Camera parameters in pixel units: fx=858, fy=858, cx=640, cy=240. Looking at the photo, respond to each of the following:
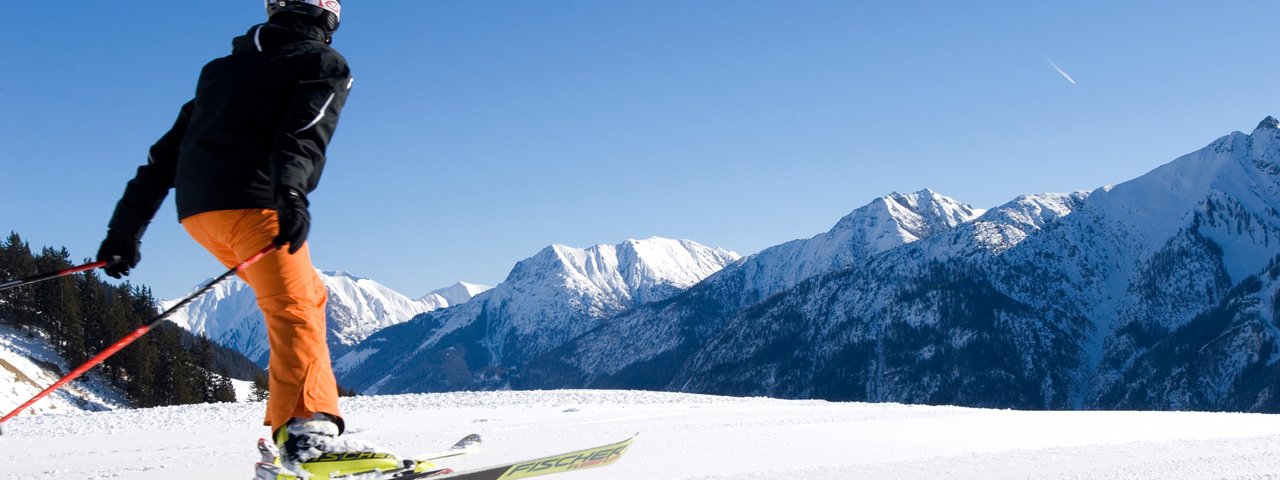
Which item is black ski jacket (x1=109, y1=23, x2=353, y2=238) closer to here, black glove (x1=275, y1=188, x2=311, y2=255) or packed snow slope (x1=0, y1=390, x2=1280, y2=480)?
black glove (x1=275, y1=188, x2=311, y2=255)

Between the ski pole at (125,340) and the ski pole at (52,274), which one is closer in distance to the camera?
the ski pole at (125,340)

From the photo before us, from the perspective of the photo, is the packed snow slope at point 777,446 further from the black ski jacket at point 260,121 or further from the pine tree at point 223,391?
the pine tree at point 223,391

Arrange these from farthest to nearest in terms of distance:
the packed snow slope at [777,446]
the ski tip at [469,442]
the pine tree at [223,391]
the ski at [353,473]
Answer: the pine tree at [223,391], the ski tip at [469,442], the packed snow slope at [777,446], the ski at [353,473]

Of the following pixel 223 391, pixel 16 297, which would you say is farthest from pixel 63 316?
pixel 223 391

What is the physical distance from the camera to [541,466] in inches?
172

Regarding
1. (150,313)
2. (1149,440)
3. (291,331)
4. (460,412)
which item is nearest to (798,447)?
(1149,440)

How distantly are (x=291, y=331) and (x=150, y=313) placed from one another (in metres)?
70.6

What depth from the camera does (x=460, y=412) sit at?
36.9 feet

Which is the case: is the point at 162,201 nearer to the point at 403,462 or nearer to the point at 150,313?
the point at 403,462

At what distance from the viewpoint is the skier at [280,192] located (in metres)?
3.54

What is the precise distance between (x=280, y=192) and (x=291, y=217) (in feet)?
0.35

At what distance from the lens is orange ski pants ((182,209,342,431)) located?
140 inches

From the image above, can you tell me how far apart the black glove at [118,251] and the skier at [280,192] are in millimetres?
703

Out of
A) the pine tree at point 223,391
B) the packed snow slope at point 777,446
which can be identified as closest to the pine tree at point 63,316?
the pine tree at point 223,391
